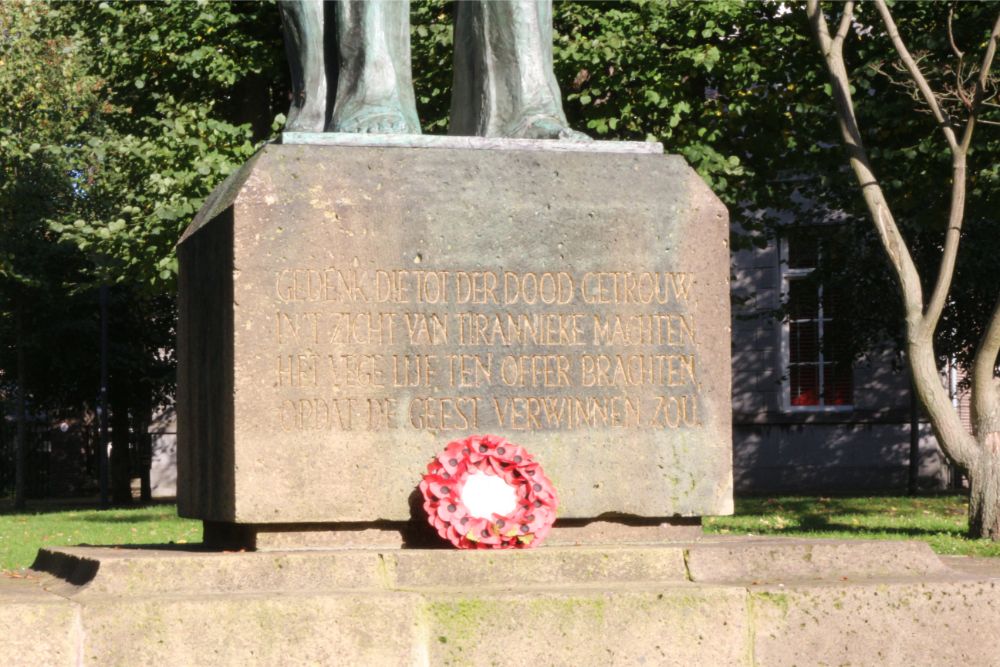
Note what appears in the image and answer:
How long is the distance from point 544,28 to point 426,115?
35.2ft

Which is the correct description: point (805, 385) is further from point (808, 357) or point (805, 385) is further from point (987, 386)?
point (987, 386)

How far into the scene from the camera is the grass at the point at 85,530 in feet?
48.6

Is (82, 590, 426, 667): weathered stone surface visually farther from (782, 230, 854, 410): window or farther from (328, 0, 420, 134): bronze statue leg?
(782, 230, 854, 410): window

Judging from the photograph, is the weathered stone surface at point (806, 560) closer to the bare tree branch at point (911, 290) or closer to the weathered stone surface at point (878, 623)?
the weathered stone surface at point (878, 623)

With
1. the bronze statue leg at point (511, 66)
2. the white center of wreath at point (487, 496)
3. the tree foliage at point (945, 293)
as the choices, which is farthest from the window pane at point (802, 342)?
the white center of wreath at point (487, 496)

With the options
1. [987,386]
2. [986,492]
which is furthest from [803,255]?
[986,492]

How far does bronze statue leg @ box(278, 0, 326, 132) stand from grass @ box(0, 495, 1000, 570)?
670 centimetres

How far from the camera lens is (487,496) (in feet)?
18.4

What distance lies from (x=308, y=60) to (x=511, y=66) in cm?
83

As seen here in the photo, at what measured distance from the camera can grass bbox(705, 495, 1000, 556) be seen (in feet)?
44.4

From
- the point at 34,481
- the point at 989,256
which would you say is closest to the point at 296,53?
the point at 989,256

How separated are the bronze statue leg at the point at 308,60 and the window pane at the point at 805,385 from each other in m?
→ 21.3

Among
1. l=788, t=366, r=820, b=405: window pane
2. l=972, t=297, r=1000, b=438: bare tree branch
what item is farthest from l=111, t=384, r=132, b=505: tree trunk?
l=972, t=297, r=1000, b=438: bare tree branch

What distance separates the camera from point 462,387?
583 centimetres
